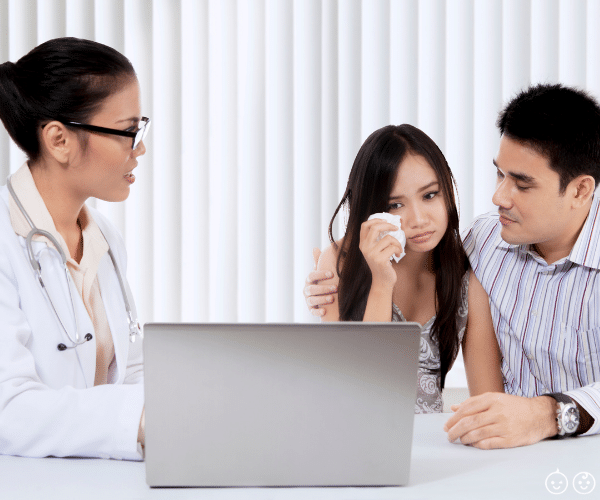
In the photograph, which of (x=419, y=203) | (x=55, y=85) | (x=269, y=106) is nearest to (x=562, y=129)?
(x=419, y=203)

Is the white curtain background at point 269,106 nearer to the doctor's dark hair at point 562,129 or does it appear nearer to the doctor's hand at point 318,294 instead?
the doctor's hand at point 318,294

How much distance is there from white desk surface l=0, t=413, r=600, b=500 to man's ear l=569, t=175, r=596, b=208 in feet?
2.65

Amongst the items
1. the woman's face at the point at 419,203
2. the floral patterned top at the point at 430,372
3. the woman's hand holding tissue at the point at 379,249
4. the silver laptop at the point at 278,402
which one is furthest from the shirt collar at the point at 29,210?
the floral patterned top at the point at 430,372

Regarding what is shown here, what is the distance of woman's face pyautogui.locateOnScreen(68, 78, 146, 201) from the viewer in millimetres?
1421

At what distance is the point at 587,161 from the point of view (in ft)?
5.47

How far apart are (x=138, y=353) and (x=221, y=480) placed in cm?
82

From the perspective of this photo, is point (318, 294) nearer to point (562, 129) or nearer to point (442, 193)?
point (442, 193)

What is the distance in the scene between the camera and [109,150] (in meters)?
1.44

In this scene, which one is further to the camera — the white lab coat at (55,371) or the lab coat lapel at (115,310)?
the lab coat lapel at (115,310)

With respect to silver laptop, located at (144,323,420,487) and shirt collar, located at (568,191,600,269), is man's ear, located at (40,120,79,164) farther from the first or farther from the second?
shirt collar, located at (568,191,600,269)

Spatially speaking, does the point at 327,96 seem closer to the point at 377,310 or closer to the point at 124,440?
the point at 377,310

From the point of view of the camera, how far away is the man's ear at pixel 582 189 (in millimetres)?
1654

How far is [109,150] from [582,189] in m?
1.30

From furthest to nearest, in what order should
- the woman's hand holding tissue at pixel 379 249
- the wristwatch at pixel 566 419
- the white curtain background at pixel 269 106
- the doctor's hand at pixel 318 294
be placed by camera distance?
1. the white curtain background at pixel 269 106
2. the doctor's hand at pixel 318 294
3. the woman's hand holding tissue at pixel 379 249
4. the wristwatch at pixel 566 419
